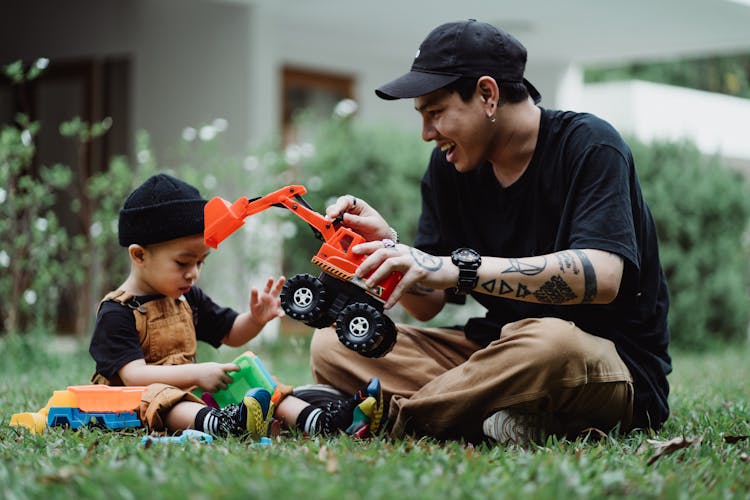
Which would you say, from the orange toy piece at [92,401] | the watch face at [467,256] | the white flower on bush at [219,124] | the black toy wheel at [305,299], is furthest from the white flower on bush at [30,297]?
the watch face at [467,256]

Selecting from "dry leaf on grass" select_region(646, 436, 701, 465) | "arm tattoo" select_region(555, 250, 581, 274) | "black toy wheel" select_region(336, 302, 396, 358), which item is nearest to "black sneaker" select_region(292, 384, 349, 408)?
"black toy wheel" select_region(336, 302, 396, 358)

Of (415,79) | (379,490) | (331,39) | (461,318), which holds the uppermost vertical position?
(331,39)

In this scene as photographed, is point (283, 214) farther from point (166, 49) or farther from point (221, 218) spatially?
point (221, 218)

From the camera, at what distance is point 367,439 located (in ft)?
10.8

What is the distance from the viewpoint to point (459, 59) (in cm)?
341

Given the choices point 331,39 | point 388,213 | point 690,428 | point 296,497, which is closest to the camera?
point 296,497

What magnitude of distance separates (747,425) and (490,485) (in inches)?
65.9

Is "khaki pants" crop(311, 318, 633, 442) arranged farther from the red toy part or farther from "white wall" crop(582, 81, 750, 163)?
"white wall" crop(582, 81, 750, 163)

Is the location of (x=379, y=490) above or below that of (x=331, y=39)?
below

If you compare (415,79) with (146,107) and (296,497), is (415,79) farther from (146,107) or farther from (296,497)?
(146,107)

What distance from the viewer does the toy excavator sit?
125 inches

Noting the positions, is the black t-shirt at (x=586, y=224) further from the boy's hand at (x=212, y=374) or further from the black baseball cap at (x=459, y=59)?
the boy's hand at (x=212, y=374)

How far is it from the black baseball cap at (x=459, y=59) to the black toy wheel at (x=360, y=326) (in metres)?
0.72

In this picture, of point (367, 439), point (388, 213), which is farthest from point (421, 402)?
point (388, 213)
